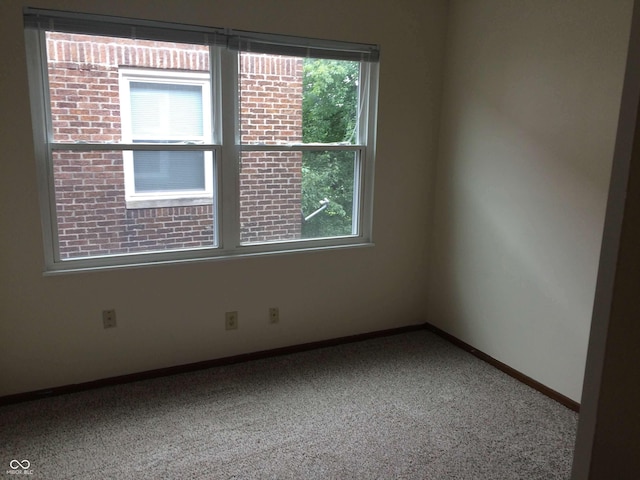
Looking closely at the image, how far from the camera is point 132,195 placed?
9.29 feet

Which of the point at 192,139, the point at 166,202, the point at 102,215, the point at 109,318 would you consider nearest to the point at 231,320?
the point at 109,318

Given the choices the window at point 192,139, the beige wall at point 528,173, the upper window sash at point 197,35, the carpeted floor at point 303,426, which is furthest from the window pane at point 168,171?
the beige wall at point 528,173

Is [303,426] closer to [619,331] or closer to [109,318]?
[109,318]

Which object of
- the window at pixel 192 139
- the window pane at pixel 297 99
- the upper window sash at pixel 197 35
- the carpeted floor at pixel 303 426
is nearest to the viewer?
the carpeted floor at pixel 303 426

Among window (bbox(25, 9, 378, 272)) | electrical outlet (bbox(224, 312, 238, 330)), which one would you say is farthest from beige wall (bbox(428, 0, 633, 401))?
electrical outlet (bbox(224, 312, 238, 330))

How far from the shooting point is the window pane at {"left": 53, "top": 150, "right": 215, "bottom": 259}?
106 inches

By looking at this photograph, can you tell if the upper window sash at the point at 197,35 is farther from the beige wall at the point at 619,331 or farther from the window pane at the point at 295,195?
the beige wall at the point at 619,331

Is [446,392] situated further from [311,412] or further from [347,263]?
[347,263]

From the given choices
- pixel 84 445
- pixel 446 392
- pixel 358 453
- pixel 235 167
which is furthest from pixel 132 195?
pixel 446 392

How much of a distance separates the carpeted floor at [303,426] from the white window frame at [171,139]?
1063 mm

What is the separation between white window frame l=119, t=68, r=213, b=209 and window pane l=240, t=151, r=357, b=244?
0.83 feet

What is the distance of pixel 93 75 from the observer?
8.67 ft

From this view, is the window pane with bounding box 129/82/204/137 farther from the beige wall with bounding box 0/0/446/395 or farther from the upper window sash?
the beige wall with bounding box 0/0/446/395

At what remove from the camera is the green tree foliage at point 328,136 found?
10.5 ft
